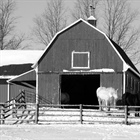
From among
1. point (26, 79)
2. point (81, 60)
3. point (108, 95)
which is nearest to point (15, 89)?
point (26, 79)

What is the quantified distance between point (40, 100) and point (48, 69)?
7.24 ft

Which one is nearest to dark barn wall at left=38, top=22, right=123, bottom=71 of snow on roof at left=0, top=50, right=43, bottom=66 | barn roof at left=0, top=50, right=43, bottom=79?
barn roof at left=0, top=50, right=43, bottom=79

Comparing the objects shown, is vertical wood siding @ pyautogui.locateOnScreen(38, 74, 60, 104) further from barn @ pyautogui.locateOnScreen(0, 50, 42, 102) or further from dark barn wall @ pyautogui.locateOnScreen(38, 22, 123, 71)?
barn @ pyautogui.locateOnScreen(0, 50, 42, 102)

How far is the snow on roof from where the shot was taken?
135 feet

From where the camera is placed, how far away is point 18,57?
42.7 m

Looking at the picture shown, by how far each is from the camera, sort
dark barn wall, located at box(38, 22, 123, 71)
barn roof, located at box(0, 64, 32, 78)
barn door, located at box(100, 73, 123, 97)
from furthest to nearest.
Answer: barn roof, located at box(0, 64, 32, 78) → dark barn wall, located at box(38, 22, 123, 71) → barn door, located at box(100, 73, 123, 97)

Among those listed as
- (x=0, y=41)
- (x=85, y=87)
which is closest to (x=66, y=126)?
(x=85, y=87)

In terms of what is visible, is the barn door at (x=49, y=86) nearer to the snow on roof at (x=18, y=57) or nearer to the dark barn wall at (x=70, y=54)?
the dark barn wall at (x=70, y=54)

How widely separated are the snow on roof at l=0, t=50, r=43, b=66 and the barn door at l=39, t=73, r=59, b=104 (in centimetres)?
909

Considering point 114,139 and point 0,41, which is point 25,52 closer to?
point 0,41

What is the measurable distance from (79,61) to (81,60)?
0.50 ft

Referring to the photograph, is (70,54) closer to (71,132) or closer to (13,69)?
(13,69)

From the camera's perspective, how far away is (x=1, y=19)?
59.9 meters

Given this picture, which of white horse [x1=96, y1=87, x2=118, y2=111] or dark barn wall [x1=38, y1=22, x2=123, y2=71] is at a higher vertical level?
dark barn wall [x1=38, y1=22, x2=123, y2=71]
